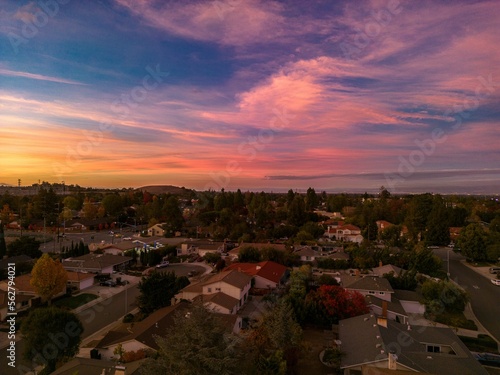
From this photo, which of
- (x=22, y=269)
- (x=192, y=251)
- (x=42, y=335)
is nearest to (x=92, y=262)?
(x=22, y=269)

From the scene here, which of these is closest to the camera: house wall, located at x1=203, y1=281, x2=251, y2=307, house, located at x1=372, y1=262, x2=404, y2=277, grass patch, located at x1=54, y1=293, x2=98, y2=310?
house wall, located at x1=203, y1=281, x2=251, y2=307

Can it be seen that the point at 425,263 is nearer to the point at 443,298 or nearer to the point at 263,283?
the point at 443,298

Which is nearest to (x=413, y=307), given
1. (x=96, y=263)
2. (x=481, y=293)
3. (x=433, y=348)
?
(x=433, y=348)

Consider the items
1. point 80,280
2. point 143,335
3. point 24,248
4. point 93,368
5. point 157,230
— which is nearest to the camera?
point 93,368

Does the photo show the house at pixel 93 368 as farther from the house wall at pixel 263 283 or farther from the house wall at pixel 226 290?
the house wall at pixel 263 283

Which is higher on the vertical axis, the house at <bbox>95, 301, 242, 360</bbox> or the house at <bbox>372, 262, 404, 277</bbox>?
the house at <bbox>372, 262, 404, 277</bbox>

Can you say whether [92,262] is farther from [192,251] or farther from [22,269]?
[192,251]

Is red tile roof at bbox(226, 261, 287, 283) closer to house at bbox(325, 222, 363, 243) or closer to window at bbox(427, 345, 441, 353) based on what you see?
window at bbox(427, 345, 441, 353)

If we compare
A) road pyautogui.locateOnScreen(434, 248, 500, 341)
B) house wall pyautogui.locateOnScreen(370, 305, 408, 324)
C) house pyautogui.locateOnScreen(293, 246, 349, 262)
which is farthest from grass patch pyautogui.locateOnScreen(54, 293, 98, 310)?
road pyautogui.locateOnScreen(434, 248, 500, 341)

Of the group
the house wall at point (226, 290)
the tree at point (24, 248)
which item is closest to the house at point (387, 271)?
the house wall at point (226, 290)
